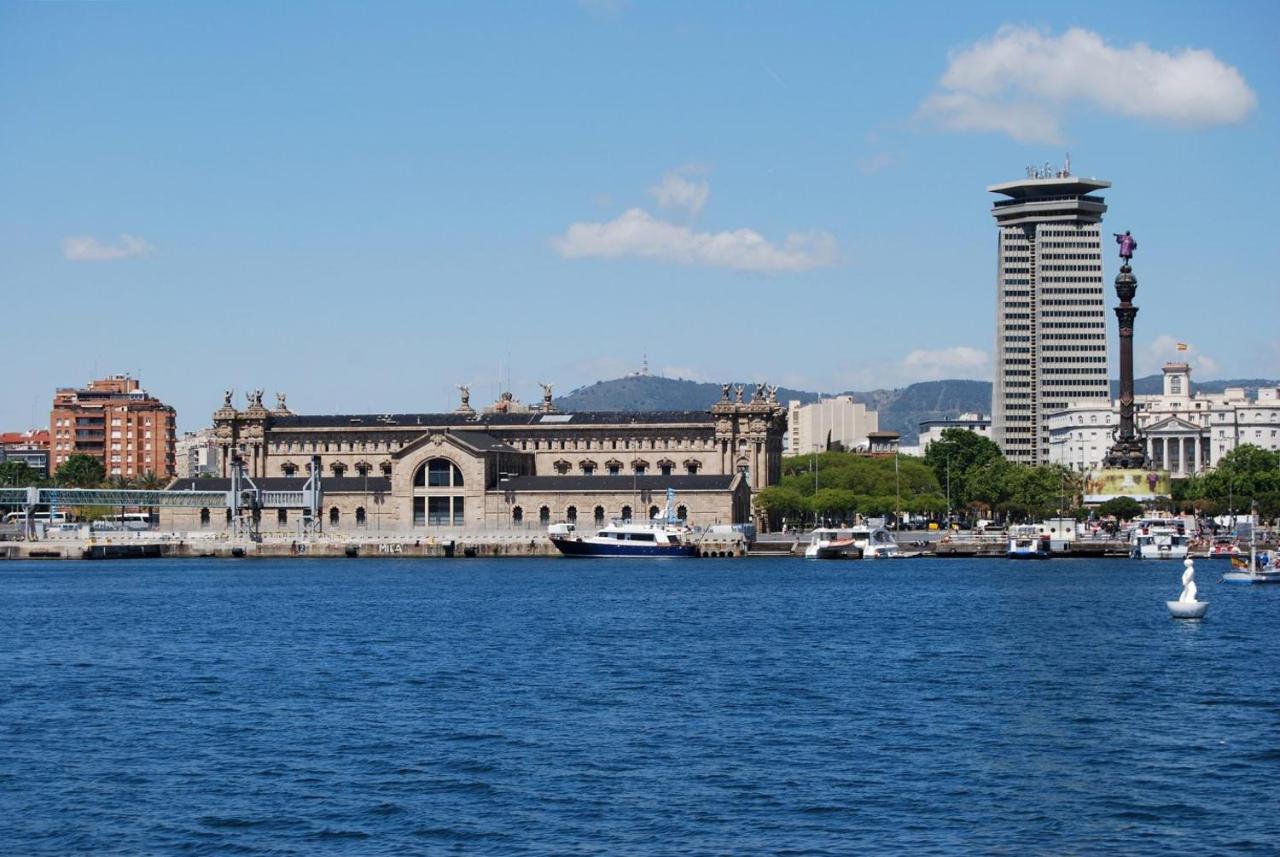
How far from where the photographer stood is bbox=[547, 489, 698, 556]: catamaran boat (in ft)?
505

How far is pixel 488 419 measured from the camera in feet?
625

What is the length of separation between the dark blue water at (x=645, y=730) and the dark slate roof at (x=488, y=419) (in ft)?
312

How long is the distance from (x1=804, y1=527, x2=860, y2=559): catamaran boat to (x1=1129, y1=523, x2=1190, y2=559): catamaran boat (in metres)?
21.0

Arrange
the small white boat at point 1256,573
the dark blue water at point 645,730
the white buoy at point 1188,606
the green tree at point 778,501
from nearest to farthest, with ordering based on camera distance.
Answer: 1. the dark blue water at point 645,730
2. the white buoy at point 1188,606
3. the small white boat at point 1256,573
4. the green tree at point 778,501

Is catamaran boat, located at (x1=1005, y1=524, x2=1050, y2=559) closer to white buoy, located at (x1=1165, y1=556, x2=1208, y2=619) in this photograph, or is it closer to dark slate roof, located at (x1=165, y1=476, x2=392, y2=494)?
dark slate roof, located at (x1=165, y1=476, x2=392, y2=494)

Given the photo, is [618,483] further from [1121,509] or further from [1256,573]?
[1256,573]

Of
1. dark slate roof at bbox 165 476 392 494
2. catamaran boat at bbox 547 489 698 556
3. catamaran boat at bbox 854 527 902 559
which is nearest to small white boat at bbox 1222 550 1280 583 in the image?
catamaran boat at bbox 854 527 902 559

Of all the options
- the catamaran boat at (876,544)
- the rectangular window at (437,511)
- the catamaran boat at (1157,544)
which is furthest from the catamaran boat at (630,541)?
the catamaran boat at (1157,544)

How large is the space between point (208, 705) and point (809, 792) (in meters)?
20.8

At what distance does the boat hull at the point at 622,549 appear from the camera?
504 feet

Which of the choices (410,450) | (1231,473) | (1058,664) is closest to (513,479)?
(410,450)

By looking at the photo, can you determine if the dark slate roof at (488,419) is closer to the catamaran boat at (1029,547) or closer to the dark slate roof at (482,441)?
the dark slate roof at (482,441)

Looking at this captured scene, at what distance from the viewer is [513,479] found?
175875 millimetres

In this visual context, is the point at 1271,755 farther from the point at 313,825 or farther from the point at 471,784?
the point at 313,825
